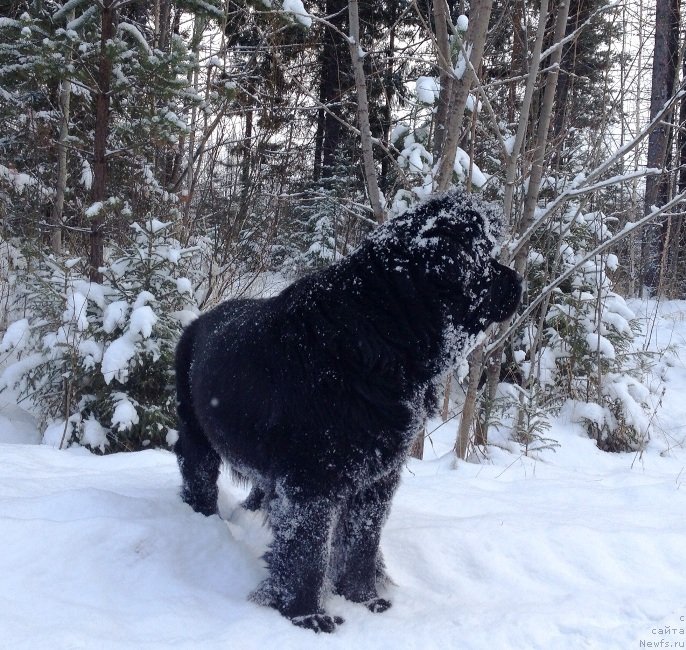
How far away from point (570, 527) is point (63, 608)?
2.30 metres

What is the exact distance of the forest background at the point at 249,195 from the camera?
182 inches

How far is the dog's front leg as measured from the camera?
7.38 feet

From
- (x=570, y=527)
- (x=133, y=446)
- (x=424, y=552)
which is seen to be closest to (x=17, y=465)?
(x=133, y=446)

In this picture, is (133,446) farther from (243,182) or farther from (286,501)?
(243,182)

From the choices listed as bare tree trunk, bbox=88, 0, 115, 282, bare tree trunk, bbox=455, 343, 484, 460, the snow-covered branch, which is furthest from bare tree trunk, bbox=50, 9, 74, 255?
the snow-covered branch

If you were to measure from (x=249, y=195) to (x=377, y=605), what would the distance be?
19.6ft

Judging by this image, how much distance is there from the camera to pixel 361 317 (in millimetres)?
2252

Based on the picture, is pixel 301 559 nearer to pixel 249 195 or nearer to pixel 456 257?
pixel 456 257

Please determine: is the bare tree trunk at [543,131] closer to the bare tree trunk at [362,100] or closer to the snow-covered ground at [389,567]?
the bare tree trunk at [362,100]

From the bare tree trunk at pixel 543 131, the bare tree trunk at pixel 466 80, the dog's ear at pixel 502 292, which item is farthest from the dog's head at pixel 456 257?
the bare tree trunk at pixel 543 131

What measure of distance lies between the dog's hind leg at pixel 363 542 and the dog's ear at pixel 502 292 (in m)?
0.78

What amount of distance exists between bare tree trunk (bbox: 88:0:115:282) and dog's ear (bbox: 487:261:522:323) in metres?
4.68

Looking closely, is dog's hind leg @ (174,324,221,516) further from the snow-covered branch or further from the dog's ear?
the snow-covered branch

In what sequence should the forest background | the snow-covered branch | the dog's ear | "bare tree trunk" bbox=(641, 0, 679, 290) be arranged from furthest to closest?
"bare tree trunk" bbox=(641, 0, 679, 290) < the forest background < the snow-covered branch < the dog's ear
